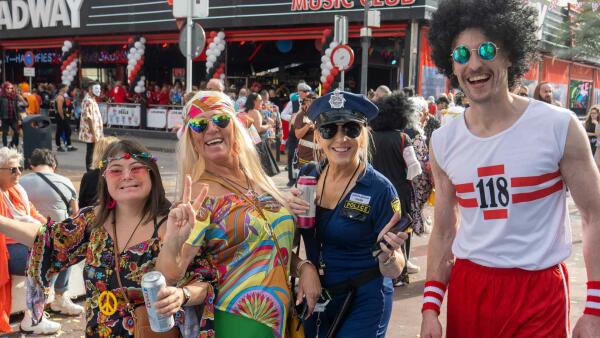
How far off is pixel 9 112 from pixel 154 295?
15267 millimetres

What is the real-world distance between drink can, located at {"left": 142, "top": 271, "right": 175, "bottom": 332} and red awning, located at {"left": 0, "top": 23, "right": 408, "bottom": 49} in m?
15.5

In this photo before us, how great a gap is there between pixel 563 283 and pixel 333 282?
3.53 ft

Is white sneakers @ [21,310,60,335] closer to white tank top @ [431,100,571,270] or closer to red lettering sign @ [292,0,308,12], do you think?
white tank top @ [431,100,571,270]

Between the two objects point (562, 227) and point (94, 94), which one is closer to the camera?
point (562, 227)

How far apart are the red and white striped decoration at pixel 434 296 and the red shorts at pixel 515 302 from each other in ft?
0.47

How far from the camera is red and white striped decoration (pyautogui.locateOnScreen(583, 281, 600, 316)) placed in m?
2.05

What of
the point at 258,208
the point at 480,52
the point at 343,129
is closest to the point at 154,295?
the point at 258,208

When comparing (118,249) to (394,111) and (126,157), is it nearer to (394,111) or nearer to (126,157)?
(126,157)

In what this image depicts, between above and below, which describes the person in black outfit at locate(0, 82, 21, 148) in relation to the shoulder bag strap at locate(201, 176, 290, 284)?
above

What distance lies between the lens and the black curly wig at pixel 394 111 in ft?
18.9

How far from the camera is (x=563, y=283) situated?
2191 millimetres

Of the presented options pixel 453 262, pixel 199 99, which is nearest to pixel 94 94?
pixel 199 99

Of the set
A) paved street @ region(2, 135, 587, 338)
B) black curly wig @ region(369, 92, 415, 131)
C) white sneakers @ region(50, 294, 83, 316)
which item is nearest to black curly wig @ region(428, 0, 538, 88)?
paved street @ region(2, 135, 587, 338)

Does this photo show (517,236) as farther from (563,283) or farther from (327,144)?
(327,144)
